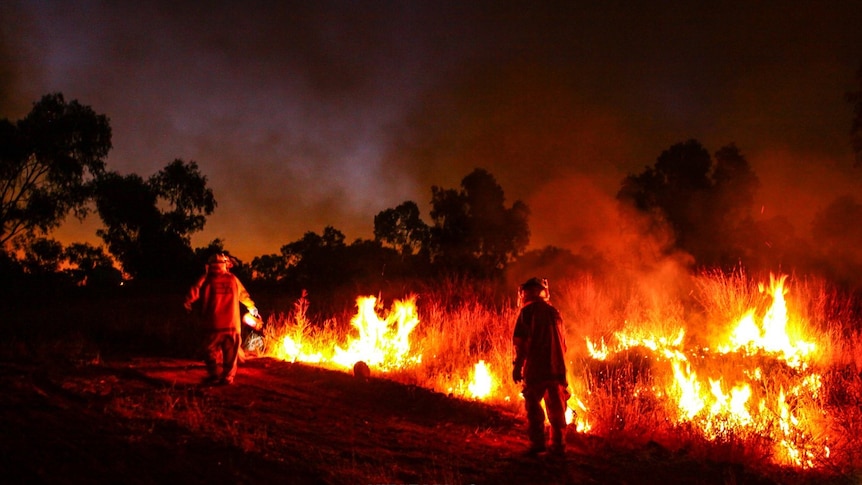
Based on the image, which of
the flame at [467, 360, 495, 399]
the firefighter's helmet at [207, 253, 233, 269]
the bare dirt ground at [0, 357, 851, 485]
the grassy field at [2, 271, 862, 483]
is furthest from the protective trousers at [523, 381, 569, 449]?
the firefighter's helmet at [207, 253, 233, 269]

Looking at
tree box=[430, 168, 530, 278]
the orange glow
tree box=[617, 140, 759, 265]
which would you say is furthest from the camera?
tree box=[430, 168, 530, 278]

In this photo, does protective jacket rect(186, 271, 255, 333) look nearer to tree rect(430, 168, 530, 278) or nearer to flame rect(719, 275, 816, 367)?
flame rect(719, 275, 816, 367)

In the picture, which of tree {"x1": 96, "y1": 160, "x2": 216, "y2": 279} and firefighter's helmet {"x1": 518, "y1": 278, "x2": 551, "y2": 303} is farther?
tree {"x1": 96, "y1": 160, "x2": 216, "y2": 279}

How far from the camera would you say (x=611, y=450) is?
8.22 meters

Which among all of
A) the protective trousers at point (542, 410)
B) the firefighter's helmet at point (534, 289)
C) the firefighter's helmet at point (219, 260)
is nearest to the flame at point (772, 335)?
the protective trousers at point (542, 410)

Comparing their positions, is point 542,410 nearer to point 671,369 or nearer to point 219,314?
point 219,314

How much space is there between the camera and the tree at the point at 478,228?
32438 millimetres

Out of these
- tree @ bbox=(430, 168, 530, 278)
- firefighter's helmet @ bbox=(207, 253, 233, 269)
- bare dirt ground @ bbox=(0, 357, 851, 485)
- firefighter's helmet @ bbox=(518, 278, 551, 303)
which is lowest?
bare dirt ground @ bbox=(0, 357, 851, 485)

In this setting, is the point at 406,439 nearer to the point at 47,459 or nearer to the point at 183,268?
the point at 47,459

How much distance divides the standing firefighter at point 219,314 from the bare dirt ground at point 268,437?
1.12ft

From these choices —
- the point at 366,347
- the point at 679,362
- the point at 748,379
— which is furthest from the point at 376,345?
the point at 748,379

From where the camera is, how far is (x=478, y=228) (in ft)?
107

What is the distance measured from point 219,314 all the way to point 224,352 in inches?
23.8

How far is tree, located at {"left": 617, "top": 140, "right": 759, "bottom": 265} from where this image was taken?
26.3 metres
